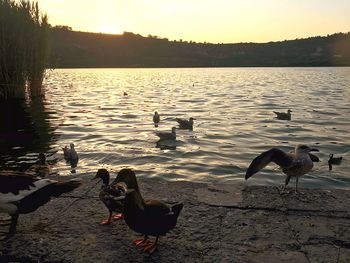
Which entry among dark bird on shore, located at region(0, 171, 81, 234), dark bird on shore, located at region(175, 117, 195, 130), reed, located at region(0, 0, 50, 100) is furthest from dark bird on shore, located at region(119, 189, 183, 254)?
reed, located at region(0, 0, 50, 100)

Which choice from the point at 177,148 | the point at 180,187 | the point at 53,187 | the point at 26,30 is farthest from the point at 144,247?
the point at 26,30

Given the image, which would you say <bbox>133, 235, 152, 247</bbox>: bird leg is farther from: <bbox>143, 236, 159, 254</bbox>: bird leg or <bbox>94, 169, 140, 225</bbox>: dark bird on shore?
<bbox>94, 169, 140, 225</bbox>: dark bird on shore

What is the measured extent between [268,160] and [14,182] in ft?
13.0

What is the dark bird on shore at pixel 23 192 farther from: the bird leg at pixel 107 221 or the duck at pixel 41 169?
the duck at pixel 41 169

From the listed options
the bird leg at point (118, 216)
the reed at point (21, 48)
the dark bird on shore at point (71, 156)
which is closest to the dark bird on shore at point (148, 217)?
the bird leg at point (118, 216)

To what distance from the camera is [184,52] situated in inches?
6344

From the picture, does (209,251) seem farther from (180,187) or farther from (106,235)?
(180,187)

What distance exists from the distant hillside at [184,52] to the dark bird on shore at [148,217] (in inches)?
5176

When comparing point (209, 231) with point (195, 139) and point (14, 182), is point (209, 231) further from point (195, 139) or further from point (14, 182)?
point (195, 139)

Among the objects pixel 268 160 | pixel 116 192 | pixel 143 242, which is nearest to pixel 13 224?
pixel 116 192

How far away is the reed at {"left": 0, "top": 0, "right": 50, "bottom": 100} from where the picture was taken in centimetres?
2661

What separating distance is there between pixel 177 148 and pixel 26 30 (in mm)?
18521

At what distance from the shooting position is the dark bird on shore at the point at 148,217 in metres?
4.89

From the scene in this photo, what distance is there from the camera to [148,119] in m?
23.3
